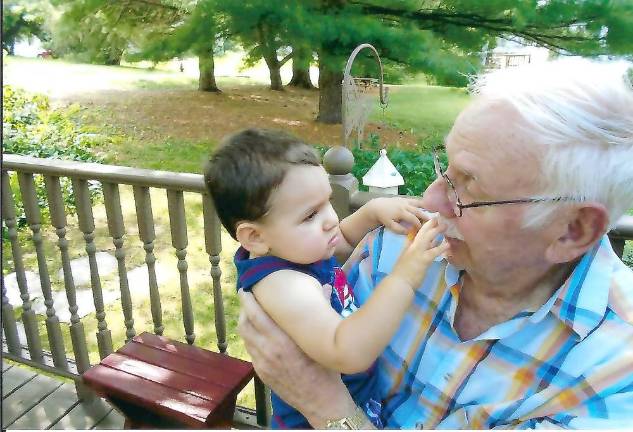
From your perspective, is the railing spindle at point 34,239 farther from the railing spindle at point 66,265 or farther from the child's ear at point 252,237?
the child's ear at point 252,237

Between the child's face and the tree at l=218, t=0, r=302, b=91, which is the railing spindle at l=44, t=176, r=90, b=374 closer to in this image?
the child's face

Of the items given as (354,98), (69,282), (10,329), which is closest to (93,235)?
(69,282)

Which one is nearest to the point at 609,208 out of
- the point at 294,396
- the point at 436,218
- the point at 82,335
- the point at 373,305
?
the point at 436,218

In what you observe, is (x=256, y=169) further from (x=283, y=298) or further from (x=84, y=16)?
(x=84, y=16)

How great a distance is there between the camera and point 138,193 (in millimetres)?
2084

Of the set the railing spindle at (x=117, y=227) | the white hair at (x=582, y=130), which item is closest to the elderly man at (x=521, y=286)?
the white hair at (x=582, y=130)

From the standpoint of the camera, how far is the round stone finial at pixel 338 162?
166 cm

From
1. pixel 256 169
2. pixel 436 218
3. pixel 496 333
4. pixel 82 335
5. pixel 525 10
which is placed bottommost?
pixel 82 335

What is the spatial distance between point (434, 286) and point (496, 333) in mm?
203

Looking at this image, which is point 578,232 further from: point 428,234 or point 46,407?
point 46,407

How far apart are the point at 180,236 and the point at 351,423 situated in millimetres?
1168

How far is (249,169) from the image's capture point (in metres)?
1.19

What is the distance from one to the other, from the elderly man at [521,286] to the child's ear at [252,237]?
4.7 inches

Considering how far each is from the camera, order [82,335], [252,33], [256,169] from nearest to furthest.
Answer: [256,169] → [82,335] → [252,33]
